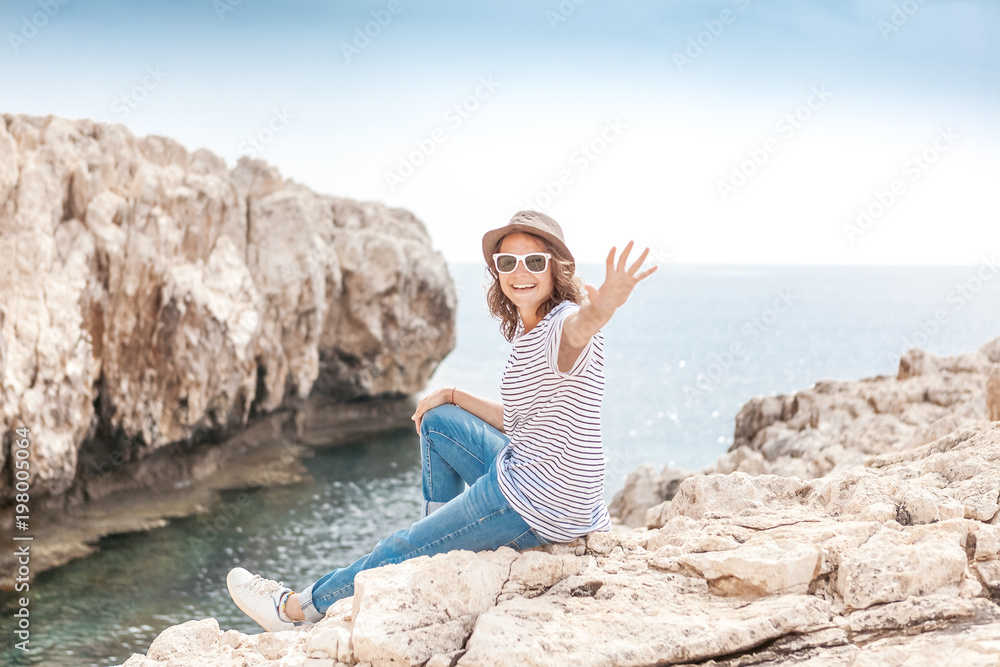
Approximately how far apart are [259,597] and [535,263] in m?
2.94

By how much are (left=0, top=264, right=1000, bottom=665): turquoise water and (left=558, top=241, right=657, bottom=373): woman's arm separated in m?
0.97

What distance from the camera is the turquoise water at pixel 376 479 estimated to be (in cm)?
1489

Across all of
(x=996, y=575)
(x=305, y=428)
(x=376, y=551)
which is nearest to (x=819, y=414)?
(x=996, y=575)

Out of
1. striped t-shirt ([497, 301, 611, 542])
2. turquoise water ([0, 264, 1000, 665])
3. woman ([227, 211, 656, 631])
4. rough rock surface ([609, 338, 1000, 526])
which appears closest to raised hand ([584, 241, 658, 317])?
woman ([227, 211, 656, 631])

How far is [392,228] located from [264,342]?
1132 centimetres

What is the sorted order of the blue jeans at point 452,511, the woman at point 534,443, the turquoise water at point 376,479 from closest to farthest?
1. the woman at point 534,443
2. the blue jeans at point 452,511
3. the turquoise water at point 376,479

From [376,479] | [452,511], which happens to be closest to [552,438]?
[452,511]

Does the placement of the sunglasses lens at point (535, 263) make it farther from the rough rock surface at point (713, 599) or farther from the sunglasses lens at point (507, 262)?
the rough rock surface at point (713, 599)

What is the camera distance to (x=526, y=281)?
13.6ft

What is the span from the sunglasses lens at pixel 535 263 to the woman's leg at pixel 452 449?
120 cm

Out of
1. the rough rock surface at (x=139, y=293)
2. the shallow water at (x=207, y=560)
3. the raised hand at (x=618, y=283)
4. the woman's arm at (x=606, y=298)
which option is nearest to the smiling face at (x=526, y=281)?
the woman's arm at (x=606, y=298)

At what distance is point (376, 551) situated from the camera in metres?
4.25

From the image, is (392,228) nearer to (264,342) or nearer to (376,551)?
(264,342)

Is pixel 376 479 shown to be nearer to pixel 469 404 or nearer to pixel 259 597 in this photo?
pixel 259 597
